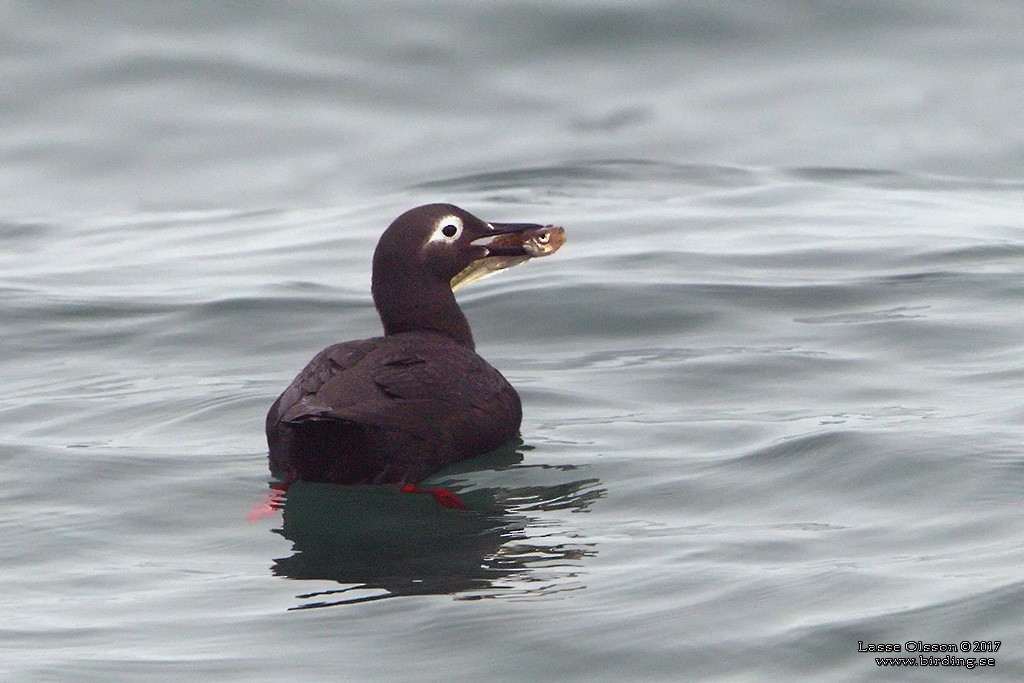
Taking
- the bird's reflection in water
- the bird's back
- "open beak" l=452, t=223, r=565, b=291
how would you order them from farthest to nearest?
"open beak" l=452, t=223, r=565, b=291
the bird's back
the bird's reflection in water

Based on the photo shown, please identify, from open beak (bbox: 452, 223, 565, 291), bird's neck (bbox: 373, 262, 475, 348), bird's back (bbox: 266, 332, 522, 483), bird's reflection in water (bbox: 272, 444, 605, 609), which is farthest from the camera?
open beak (bbox: 452, 223, 565, 291)

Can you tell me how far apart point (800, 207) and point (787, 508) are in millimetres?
7880

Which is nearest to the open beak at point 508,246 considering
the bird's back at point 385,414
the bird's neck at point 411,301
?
the bird's neck at point 411,301

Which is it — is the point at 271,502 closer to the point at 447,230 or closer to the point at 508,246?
the point at 447,230

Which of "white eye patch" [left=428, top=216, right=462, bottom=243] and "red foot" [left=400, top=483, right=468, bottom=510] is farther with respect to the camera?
"white eye patch" [left=428, top=216, right=462, bottom=243]

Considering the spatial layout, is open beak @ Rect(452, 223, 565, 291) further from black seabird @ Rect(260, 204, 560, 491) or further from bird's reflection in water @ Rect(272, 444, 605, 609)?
bird's reflection in water @ Rect(272, 444, 605, 609)

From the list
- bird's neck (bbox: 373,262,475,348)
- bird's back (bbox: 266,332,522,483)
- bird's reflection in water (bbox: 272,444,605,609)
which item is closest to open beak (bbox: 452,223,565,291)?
bird's neck (bbox: 373,262,475,348)

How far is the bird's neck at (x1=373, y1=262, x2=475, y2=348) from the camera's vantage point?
7.16 m

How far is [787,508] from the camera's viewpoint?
5883 mm

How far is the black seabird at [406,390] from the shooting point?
237 inches

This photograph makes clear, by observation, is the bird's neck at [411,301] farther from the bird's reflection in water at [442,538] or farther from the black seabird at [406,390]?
the bird's reflection in water at [442,538]

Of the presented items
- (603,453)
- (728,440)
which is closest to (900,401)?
(728,440)

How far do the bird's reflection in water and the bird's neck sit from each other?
2.48 feet

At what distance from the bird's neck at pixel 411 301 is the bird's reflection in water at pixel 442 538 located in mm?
755
